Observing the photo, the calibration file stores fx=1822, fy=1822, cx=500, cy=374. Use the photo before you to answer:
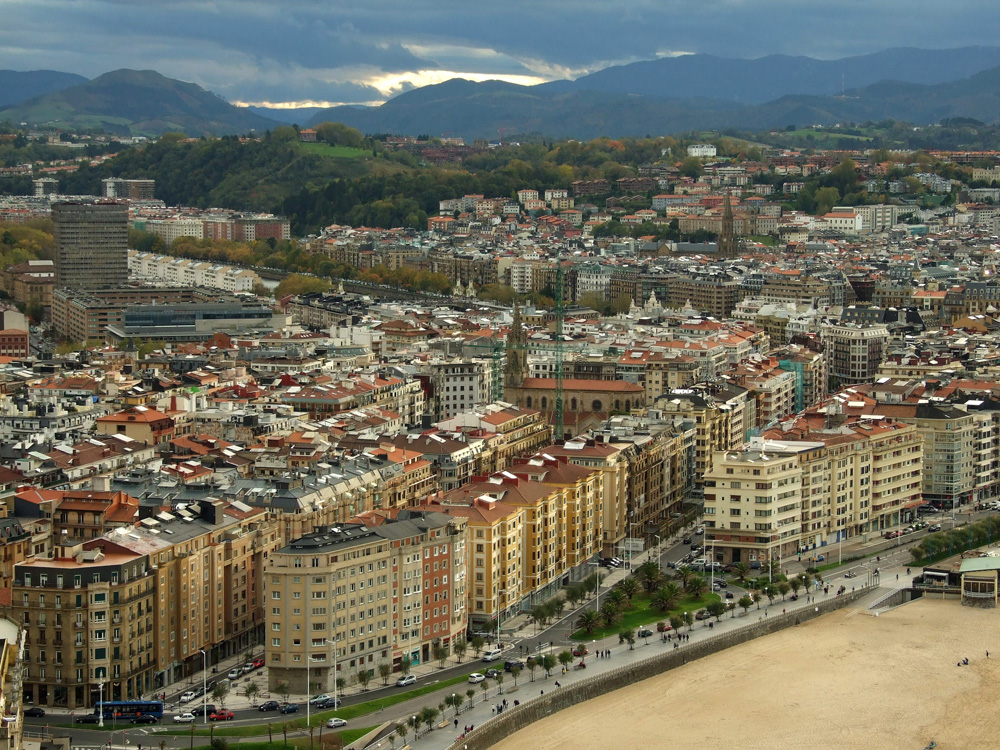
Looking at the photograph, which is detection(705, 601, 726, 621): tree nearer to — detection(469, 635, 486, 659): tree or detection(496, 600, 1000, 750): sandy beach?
detection(496, 600, 1000, 750): sandy beach

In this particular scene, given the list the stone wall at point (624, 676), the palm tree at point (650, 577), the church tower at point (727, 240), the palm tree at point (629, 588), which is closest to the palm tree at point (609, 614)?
the palm tree at point (629, 588)

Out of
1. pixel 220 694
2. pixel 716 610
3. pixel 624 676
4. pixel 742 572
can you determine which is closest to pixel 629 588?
pixel 716 610

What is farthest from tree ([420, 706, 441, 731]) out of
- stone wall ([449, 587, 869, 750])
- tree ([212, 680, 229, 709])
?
tree ([212, 680, 229, 709])

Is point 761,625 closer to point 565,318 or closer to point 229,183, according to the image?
point 565,318

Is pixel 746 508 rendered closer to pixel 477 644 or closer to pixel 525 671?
pixel 477 644

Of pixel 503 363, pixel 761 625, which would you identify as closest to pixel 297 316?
pixel 503 363
